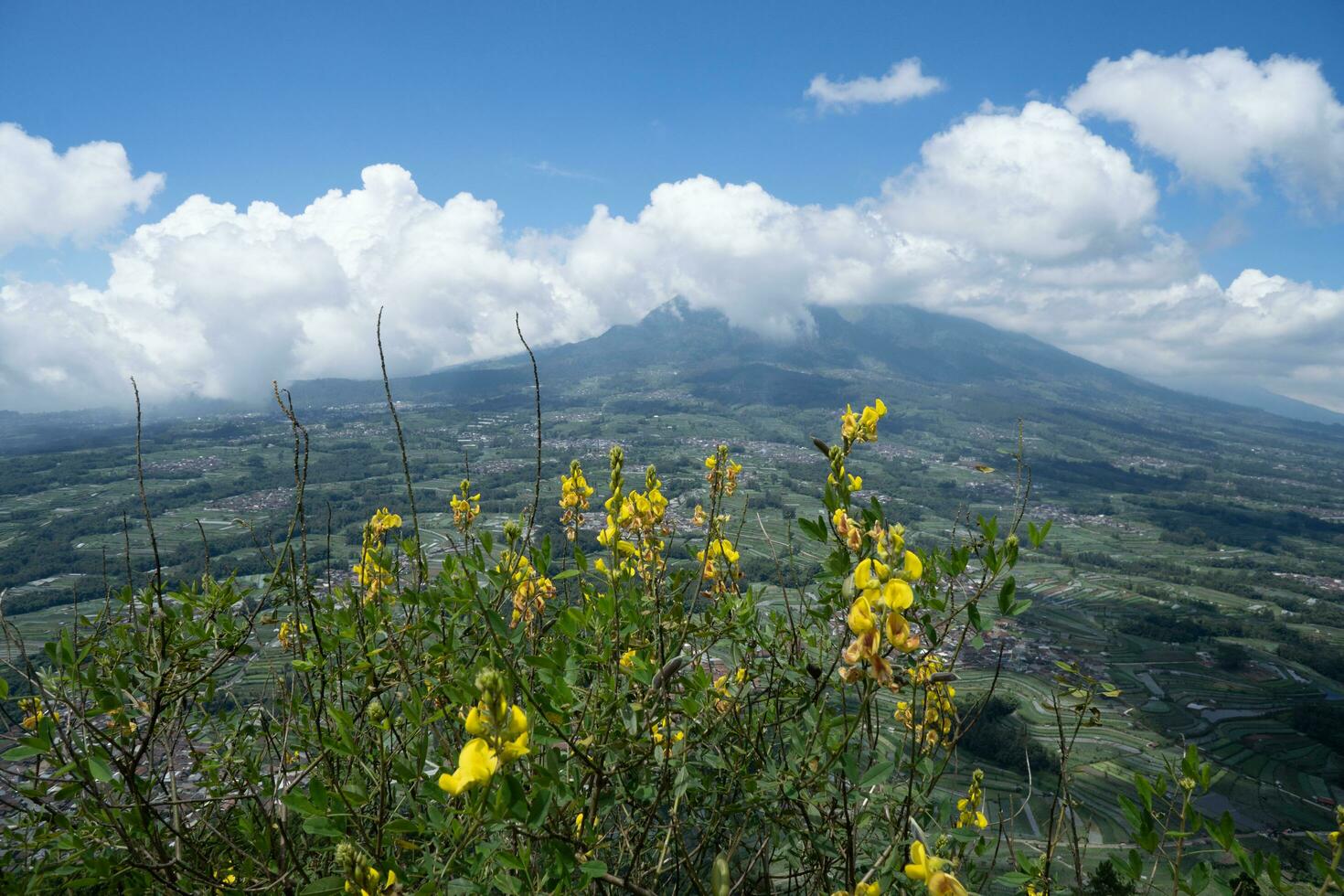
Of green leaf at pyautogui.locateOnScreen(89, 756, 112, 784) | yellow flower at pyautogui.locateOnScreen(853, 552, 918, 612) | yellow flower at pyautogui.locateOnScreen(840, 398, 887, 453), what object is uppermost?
yellow flower at pyautogui.locateOnScreen(840, 398, 887, 453)

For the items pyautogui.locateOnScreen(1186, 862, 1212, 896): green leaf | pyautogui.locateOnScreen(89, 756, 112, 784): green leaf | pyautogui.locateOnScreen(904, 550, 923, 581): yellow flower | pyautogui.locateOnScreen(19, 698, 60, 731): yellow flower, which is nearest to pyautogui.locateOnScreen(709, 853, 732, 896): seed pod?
pyautogui.locateOnScreen(904, 550, 923, 581): yellow flower

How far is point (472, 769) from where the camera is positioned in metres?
1.21

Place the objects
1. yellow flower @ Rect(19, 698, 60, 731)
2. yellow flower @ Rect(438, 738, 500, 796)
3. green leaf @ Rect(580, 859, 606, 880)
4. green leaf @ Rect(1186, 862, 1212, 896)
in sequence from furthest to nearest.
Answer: yellow flower @ Rect(19, 698, 60, 731) < green leaf @ Rect(1186, 862, 1212, 896) < green leaf @ Rect(580, 859, 606, 880) < yellow flower @ Rect(438, 738, 500, 796)

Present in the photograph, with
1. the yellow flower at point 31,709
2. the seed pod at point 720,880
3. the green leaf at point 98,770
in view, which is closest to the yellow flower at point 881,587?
the seed pod at point 720,880

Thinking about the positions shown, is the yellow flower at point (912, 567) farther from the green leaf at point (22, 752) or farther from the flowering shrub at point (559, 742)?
the green leaf at point (22, 752)

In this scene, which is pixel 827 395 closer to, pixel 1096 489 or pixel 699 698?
pixel 1096 489

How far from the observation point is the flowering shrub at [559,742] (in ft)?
5.02

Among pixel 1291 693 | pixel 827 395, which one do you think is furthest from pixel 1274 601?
pixel 827 395

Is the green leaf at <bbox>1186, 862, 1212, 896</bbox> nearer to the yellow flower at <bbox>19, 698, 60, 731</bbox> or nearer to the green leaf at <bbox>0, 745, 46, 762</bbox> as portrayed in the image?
the green leaf at <bbox>0, 745, 46, 762</bbox>

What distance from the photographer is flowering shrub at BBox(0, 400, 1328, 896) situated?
153cm

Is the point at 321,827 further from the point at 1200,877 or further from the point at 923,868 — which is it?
the point at 1200,877

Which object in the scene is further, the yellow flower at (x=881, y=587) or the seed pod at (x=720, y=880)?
the yellow flower at (x=881, y=587)

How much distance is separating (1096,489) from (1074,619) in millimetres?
77709

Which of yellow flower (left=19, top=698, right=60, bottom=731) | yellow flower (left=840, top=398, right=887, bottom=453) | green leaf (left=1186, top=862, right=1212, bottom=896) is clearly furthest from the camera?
yellow flower (left=19, top=698, right=60, bottom=731)
